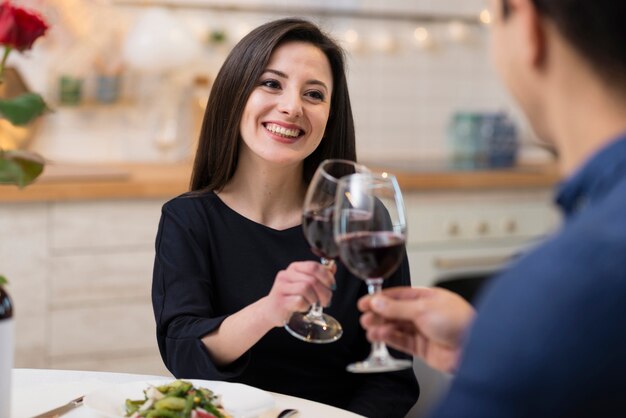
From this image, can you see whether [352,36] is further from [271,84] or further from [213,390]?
[213,390]

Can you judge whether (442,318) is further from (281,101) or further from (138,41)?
(138,41)

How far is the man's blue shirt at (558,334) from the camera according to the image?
2.29 ft

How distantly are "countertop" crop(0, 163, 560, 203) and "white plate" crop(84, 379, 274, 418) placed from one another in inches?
61.9

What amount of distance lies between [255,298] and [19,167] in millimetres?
718

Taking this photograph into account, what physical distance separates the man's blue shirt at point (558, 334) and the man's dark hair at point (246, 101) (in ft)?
3.77

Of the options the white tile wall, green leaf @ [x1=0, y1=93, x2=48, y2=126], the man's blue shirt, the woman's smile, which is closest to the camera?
the man's blue shirt

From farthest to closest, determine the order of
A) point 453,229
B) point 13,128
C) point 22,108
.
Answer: point 453,229 < point 13,128 < point 22,108

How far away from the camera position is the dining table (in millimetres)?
1335

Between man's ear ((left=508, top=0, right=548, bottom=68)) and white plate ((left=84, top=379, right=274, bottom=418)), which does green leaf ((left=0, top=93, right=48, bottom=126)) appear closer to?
white plate ((left=84, top=379, right=274, bottom=418))

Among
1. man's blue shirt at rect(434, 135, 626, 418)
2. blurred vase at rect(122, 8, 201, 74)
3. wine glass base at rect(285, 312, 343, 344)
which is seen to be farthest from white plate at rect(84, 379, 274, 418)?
blurred vase at rect(122, 8, 201, 74)

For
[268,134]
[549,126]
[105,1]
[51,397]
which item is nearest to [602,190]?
[549,126]

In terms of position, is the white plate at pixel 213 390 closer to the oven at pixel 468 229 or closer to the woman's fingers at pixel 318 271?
the woman's fingers at pixel 318 271

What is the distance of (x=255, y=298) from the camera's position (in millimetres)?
1768

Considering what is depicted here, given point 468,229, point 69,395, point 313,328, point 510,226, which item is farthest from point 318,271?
point 510,226
